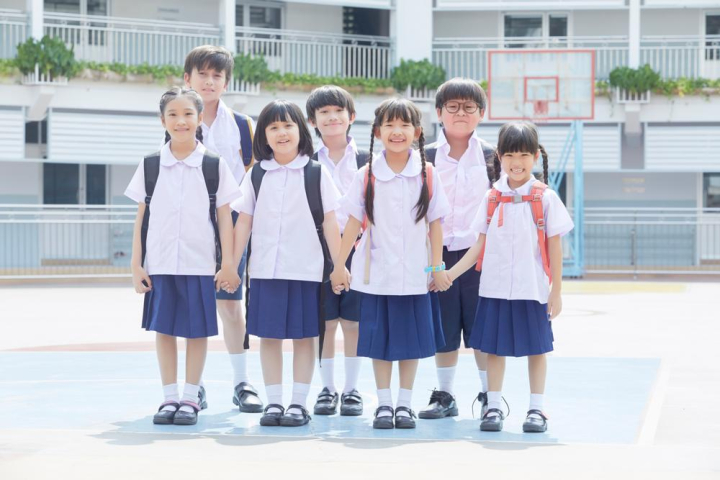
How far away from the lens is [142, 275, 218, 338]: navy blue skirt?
6066mm

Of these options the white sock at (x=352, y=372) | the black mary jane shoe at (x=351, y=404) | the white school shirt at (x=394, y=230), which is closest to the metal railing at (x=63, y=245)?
the white sock at (x=352, y=372)

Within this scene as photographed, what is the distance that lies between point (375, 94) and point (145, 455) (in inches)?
833

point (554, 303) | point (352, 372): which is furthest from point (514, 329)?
point (352, 372)

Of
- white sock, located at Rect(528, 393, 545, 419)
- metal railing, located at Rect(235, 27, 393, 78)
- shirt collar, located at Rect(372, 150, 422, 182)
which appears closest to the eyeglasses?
shirt collar, located at Rect(372, 150, 422, 182)

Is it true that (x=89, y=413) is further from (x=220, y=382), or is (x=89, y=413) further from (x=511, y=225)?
(x=511, y=225)

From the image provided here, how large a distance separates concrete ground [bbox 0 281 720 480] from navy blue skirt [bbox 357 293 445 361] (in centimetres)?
41

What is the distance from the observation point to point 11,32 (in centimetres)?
2300

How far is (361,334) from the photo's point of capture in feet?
19.8

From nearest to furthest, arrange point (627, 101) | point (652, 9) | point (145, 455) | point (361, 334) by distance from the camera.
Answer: point (145, 455), point (361, 334), point (627, 101), point (652, 9)

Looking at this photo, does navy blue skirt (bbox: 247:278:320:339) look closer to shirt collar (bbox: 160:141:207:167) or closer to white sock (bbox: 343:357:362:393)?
white sock (bbox: 343:357:362:393)

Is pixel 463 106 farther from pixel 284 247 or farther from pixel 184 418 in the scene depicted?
pixel 184 418

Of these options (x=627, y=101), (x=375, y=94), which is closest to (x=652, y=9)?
(x=627, y=101)

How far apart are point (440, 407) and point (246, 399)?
43.7 inches

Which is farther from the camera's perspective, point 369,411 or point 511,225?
point 369,411
